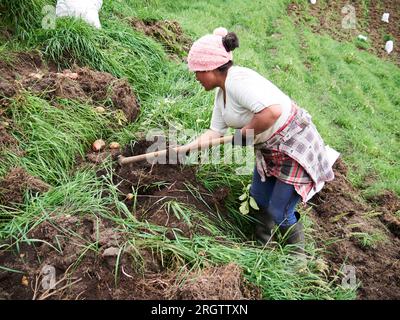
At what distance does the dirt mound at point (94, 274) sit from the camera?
8.13 ft

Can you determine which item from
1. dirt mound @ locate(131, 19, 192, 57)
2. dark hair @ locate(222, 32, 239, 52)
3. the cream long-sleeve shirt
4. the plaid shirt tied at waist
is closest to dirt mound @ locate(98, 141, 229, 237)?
the plaid shirt tied at waist

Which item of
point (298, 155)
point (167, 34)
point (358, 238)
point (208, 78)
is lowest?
point (358, 238)

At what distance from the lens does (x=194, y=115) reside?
4.28 metres

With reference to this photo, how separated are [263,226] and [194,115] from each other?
137cm

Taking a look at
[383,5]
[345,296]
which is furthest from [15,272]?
[383,5]

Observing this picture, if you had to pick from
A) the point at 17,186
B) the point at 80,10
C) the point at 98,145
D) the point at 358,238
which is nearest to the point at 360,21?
the point at 80,10

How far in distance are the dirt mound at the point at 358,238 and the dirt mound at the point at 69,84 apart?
2.08m

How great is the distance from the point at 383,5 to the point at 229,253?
958 cm

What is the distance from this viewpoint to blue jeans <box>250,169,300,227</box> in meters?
3.11

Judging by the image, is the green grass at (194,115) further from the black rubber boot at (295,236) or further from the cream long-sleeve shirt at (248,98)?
the cream long-sleeve shirt at (248,98)

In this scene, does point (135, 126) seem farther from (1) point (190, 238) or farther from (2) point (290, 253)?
(2) point (290, 253)

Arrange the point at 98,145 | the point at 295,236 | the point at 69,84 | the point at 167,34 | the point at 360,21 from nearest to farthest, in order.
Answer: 1. the point at 295,236
2. the point at 98,145
3. the point at 69,84
4. the point at 167,34
5. the point at 360,21

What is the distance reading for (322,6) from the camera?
9.78 meters

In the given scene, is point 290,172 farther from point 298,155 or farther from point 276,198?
point 276,198
